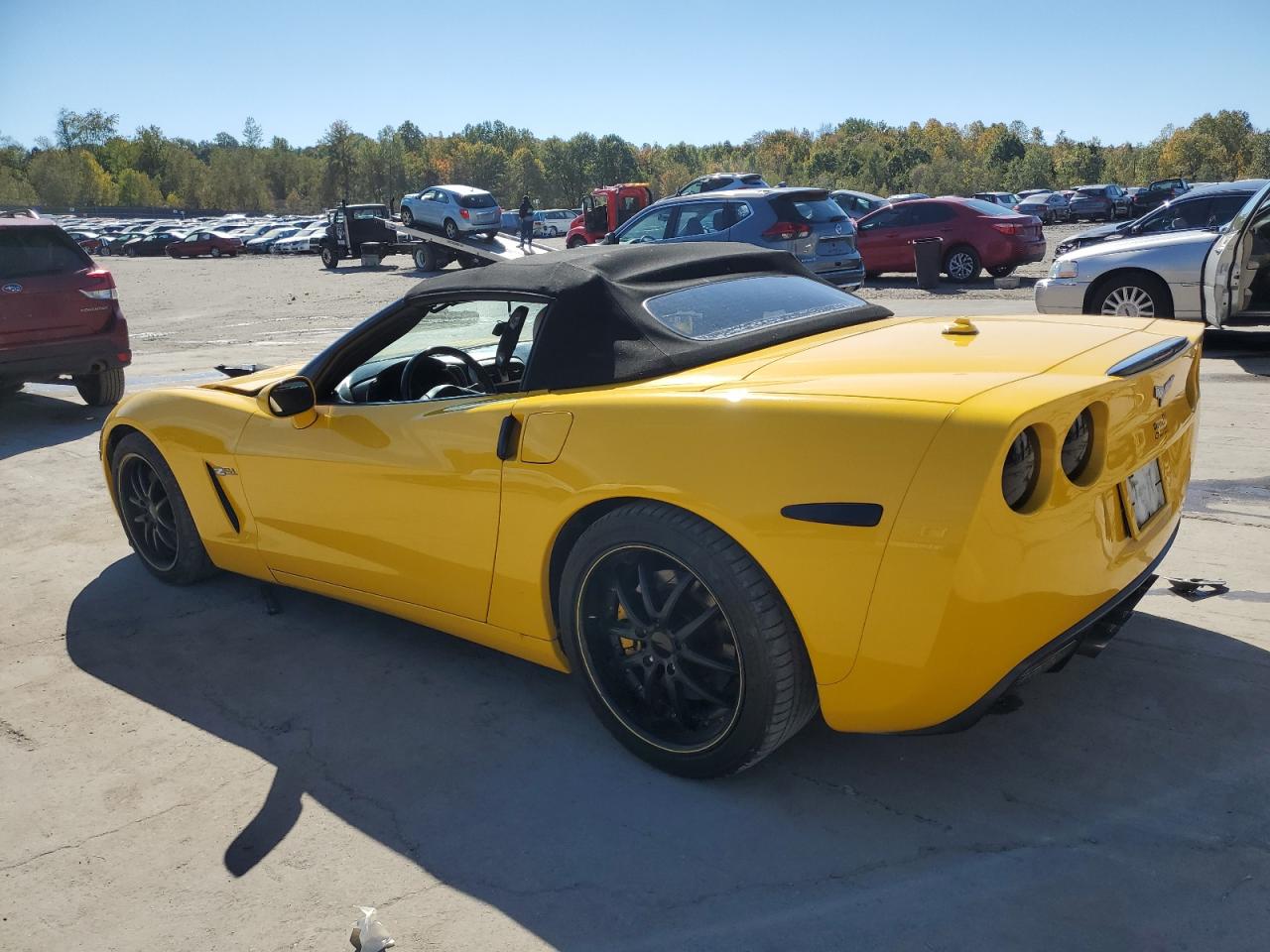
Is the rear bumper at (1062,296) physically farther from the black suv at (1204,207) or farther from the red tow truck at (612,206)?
the red tow truck at (612,206)

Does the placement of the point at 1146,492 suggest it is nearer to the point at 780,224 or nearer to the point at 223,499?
the point at 223,499

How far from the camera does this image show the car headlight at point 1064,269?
10.0 metres

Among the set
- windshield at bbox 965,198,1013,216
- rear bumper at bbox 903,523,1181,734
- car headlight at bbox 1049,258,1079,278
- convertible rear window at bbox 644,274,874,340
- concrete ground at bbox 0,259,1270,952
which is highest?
convertible rear window at bbox 644,274,874,340

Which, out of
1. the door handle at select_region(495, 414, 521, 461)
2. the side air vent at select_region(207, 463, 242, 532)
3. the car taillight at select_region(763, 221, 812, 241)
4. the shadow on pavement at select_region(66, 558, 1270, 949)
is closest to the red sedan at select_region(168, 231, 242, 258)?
the car taillight at select_region(763, 221, 812, 241)

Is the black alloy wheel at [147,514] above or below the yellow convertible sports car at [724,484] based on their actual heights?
below

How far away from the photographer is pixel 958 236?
1773cm

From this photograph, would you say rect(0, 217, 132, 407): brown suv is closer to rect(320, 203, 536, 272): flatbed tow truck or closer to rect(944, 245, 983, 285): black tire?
rect(944, 245, 983, 285): black tire

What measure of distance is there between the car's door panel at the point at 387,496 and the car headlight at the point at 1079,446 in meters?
1.57

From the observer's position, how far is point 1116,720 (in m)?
3.17

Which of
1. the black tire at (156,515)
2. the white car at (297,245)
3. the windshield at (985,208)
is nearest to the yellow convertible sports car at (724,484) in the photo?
the black tire at (156,515)

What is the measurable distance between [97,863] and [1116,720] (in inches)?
114

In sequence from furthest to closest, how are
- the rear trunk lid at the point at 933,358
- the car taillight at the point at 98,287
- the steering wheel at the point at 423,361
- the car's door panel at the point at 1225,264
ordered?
the car taillight at the point at 98,287, the car's door panel at the point at 1225,264, the steering wheel at the point at 423,361, the rear trunk lid at the point at 933,358

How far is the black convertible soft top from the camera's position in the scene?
320 centimetres

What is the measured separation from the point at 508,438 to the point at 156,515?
241 centimetres
